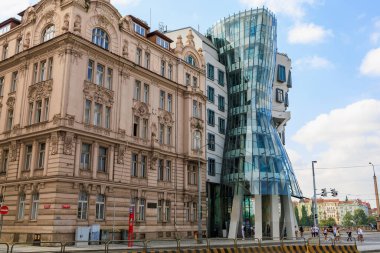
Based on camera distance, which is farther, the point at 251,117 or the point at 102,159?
the point at 251,117

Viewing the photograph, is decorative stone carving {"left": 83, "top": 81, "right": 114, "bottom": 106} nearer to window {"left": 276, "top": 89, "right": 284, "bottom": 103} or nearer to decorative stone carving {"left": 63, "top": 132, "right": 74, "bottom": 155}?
decorative stone carving {"left": 63, "top": 132, "right": 74, "bottom": 155}

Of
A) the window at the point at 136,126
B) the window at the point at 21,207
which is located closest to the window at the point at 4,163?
the window at the point at 21,207

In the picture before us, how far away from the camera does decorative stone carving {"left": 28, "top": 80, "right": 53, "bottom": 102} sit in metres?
37.2

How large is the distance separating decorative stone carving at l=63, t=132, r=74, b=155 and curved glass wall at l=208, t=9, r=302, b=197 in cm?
2682

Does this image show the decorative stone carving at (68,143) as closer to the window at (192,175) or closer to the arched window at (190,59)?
the window at (192,175)

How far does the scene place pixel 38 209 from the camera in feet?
112

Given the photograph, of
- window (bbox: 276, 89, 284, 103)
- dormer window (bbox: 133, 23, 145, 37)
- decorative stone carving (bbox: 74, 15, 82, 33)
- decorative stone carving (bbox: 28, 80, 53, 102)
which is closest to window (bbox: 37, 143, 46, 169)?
decorative stone carving (bbox: 28, 80, 53, 102)

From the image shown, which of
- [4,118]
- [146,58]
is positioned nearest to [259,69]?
[146,58]

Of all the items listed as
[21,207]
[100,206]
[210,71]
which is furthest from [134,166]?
[210,71]

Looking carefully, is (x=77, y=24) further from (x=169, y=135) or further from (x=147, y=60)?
(x=169, y=135)

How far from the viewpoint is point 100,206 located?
37281 millimetres

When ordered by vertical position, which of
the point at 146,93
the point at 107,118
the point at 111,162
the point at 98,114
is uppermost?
the point at 146,93

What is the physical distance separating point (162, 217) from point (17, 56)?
22540 millimetres

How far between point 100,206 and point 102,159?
14.5ft
